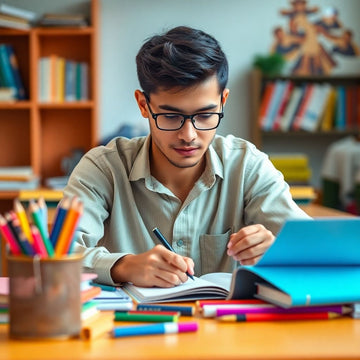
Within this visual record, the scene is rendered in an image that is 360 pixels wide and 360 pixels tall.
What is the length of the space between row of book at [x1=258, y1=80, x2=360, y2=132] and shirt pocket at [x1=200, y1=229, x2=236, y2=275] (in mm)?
3488

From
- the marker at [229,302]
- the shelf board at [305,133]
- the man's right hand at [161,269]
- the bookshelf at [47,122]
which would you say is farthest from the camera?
the shelf board at [305,133]

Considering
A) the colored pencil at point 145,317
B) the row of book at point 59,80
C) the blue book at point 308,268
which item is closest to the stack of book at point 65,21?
the row of book at point 59,80

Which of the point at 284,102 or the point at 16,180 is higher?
the point at 284,102

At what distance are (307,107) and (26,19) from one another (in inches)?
81.6

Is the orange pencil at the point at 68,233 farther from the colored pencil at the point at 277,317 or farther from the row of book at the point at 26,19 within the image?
the row of book at the point at 26,19

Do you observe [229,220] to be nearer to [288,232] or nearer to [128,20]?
[288,232]

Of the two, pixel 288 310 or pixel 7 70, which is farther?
pixel 7 70

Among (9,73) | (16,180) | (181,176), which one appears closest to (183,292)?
(181,176)

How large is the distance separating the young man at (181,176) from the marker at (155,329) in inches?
21.5

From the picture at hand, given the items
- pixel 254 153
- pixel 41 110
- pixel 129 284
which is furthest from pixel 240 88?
pixel 129 284

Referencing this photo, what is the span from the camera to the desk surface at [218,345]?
92 cm

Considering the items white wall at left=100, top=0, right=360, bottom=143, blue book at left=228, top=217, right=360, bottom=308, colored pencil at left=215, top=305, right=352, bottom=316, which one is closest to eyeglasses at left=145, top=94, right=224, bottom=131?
blue book at left=228, top=217, right=360, bottom=308

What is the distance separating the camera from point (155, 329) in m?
1.04

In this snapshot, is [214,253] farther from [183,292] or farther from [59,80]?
[59,80]
